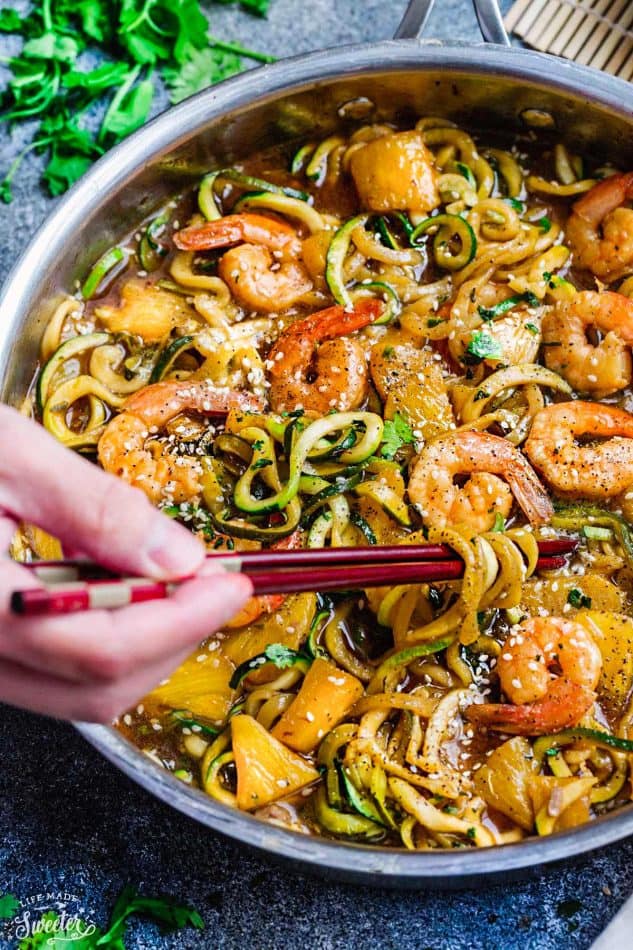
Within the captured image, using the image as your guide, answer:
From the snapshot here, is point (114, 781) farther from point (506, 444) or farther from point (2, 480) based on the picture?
point (506, 444)

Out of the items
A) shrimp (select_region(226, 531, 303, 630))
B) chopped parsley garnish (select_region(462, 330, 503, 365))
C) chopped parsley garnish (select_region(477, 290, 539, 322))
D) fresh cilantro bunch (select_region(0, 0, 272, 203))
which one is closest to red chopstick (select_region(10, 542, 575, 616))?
shrimp (select_region(226, 531, 303, 630))

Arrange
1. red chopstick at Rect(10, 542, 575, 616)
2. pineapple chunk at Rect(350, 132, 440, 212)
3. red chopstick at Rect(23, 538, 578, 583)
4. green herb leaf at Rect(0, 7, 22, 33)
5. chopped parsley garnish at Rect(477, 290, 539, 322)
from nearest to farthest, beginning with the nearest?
red chopstick at Rect(10, 542, 575, 616)
red chopstick at Rect(23, 538, 578, 583)
chopped parsley garnish at Rect(477, 290, 539, 322)
pineapple chunk at Rect(350, 132, 440, 212)
green herb leaf at Rect(0, 7, 22, 33)

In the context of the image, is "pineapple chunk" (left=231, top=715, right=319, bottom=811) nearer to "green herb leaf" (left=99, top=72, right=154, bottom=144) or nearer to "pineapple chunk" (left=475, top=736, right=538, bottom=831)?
"pineapple chunk" (left=475, top=736, right=538, bottom=831)

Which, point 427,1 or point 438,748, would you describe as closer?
point 438,748

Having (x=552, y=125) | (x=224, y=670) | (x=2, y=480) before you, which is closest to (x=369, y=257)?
(x=552, y=125)

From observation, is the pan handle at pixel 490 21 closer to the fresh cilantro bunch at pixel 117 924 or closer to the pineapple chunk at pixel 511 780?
the pineapple chunk at pixel 511 780

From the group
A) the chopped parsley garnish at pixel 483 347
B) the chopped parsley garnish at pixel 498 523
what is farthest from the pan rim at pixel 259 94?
the chopped parsley garnish at pixel 498 523

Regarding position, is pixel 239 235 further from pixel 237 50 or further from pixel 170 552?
pixel 170 552
